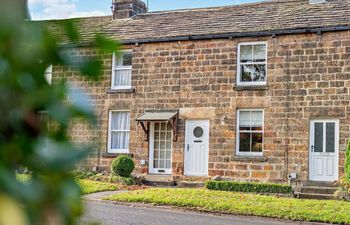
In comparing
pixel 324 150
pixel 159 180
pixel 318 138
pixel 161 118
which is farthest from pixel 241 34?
pixel 159 180

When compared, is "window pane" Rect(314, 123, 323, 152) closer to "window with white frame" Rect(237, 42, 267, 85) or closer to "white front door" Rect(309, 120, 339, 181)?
"white front door" Rect(309, 120, 339, 181)

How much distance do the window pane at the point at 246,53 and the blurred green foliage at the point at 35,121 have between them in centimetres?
1913

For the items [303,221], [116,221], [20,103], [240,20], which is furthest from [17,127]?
[240,20]

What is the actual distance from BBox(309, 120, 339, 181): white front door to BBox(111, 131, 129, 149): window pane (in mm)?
7398

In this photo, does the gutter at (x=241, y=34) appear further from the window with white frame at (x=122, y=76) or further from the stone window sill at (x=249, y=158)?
the stone window sill at (x=249, y=158)

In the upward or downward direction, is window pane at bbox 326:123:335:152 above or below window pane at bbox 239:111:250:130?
below

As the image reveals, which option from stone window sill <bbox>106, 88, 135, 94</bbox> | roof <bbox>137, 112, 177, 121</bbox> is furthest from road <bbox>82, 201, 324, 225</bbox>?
stone window sill <bbox>106, 88, 135, 94</bbox>

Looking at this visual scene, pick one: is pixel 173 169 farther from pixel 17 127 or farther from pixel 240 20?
pixel 17 127

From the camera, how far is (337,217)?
12336 mm

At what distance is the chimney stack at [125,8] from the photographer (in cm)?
2384

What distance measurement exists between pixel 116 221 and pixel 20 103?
35.4 ft

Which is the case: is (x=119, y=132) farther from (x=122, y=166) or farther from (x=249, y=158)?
(x=249, y=158)

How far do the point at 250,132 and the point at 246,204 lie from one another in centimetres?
564

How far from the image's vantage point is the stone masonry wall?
60.0ft
